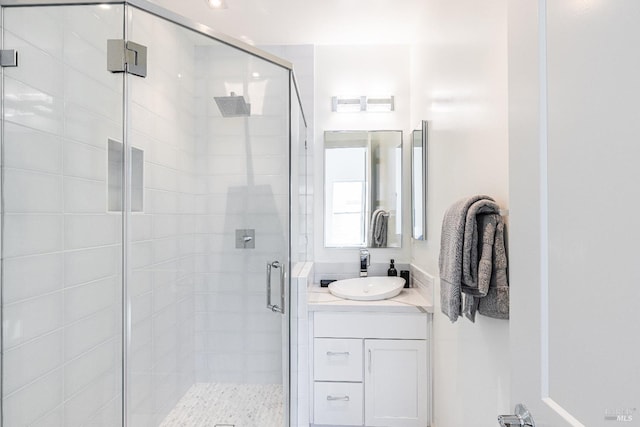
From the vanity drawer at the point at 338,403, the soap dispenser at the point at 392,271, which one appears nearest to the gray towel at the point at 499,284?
the vanity drawer at the point at 338,403

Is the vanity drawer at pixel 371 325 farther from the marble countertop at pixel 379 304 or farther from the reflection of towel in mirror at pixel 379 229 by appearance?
the reflection of towel in mirror at pixel 379 229

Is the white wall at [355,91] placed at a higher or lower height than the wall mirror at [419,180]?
higher

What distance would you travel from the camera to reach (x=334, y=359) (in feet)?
7.06

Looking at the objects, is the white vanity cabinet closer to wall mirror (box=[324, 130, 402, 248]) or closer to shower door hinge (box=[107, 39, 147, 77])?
wall mirror (box=[324, 130, 402, 248])

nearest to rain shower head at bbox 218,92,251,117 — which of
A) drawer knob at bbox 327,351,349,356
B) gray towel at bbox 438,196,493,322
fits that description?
gray towel at bbox 438,196,493,322

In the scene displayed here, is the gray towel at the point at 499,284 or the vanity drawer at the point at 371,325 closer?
the gray towel at the point at 499,284

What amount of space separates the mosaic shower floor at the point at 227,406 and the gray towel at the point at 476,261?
40.4 inches

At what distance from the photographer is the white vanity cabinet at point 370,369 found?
2119 millimetres

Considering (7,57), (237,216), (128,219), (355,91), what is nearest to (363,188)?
(355,91)

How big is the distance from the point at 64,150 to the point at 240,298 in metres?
0.90

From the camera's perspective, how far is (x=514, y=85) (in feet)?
2.55

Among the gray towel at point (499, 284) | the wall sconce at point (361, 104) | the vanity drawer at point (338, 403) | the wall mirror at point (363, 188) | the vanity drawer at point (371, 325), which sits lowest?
the vanity drawer at point (338, 403)

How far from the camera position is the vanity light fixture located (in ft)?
7.06

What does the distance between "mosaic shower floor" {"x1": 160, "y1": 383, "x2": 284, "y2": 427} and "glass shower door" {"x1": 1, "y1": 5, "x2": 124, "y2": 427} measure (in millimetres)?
281
